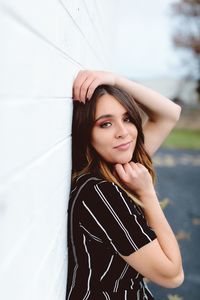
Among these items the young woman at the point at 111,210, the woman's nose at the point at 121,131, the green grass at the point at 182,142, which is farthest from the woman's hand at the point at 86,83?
→ the green grass at the point at 182,142

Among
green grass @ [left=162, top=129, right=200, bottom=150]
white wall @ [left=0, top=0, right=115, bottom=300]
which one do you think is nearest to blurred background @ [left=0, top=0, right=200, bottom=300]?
white wall @ [left=0, top=0, right=115, bottom=300]

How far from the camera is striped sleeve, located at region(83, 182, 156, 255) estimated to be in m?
1.75

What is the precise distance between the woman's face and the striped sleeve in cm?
30

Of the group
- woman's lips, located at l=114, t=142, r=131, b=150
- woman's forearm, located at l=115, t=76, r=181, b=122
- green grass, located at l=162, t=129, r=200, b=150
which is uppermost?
woman's forearm, located at l=115, t=76, r=181, b=122

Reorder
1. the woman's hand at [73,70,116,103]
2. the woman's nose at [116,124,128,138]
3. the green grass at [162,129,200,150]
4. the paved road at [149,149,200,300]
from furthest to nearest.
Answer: the green grass at [162,129,200,150], the paved road at [149,149,200,300], the woman's nose at [116,124,128,138], the woman's hand at [73,70,116,103]

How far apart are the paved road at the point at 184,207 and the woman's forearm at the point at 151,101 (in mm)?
1110

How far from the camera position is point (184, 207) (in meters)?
6.89

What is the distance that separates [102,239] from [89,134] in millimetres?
538

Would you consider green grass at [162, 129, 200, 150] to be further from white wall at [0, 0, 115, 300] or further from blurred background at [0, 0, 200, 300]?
white wall at [0, 0, 115, 300]

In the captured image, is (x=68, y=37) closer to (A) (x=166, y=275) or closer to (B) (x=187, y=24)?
(A) (x=166, y=275)

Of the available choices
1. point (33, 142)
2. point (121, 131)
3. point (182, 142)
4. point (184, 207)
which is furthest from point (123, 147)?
point (182, 142)

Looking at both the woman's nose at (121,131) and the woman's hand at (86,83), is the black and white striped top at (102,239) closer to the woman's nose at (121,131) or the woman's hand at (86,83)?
the woman's nose at (121,131)

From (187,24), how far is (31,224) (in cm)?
2980

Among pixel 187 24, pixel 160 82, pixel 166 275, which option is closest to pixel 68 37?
pixel 166 275
